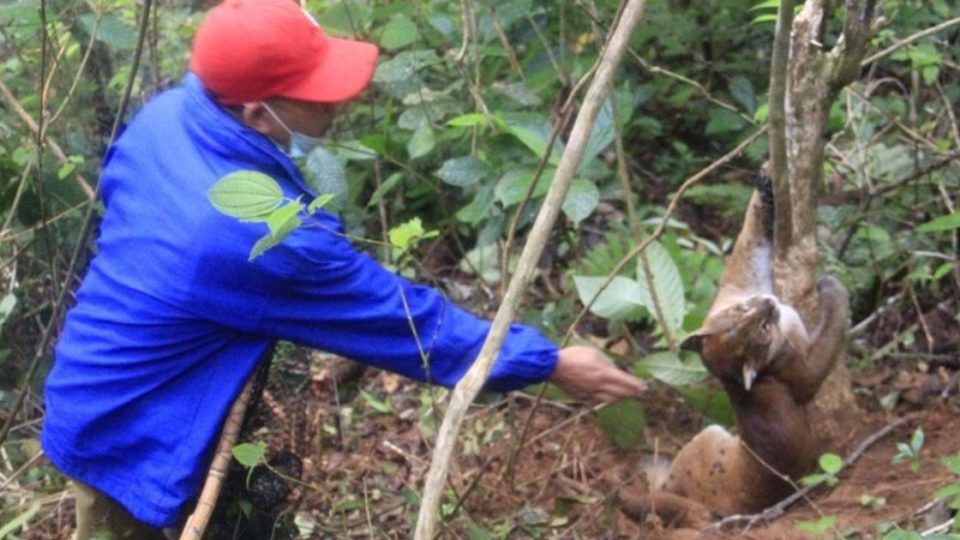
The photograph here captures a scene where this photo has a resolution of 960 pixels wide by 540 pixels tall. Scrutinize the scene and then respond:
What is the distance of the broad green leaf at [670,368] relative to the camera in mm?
4871

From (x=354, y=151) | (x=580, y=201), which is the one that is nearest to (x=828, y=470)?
(x=580, y=201)

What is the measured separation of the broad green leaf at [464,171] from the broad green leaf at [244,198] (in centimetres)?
185

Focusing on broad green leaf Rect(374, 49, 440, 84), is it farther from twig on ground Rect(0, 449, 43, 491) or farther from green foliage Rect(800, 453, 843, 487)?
green foliage Rect(800, 453, 843, 487)

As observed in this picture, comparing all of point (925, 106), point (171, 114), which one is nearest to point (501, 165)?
point (171, 114)

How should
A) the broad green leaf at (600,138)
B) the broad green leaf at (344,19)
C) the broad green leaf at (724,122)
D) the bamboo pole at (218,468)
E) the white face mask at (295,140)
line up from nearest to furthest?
the bamboo pole at (218,468), the white face mask at (295,140), the broad green leaf at (600,138), the broad green leaf at (344,19), the broad green leaf at (724,122)

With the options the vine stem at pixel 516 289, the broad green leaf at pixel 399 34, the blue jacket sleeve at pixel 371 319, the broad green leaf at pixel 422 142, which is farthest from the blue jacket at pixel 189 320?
the broad green leaf at pixel 399 34

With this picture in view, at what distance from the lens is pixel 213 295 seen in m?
3.52

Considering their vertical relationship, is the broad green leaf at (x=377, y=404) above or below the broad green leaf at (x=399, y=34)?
below

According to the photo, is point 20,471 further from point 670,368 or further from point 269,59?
point 670,368

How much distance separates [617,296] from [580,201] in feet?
1.82

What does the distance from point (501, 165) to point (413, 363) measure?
145 centimetres

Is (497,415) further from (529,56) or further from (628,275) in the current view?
(529,56)

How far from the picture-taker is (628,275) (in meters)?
5.48

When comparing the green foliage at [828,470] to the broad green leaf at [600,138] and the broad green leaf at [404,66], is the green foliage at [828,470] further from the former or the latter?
the broad green leaf at [404,66]
